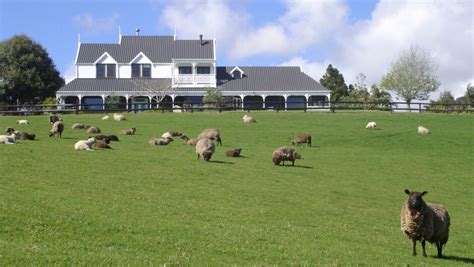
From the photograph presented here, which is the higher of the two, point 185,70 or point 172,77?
point 185,70

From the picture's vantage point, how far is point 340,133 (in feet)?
150

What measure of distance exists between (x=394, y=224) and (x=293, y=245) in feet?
20.6

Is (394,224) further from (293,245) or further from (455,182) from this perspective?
(455,182)

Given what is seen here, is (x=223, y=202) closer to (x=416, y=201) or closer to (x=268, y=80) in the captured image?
(x=416, y=201)

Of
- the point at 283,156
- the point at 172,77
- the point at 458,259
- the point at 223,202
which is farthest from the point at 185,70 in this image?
the point at 458,259

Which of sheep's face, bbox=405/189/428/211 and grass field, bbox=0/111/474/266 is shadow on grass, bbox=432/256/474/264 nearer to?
grass field, bbox=0/111/474/266

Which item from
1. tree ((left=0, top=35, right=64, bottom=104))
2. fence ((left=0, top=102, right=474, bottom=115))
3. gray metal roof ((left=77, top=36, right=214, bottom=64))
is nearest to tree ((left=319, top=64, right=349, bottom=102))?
gray metal roof ((left=77, top=36, right=214, bottom=64))

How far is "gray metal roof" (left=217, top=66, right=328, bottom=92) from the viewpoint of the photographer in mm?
82625

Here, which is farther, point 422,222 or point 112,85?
point 112,85

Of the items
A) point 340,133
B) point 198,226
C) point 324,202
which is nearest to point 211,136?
point 340,133

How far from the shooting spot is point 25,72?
83.0 meters

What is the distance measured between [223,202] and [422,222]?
22.1 feet

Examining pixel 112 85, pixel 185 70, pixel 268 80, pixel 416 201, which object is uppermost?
pixel 185 70

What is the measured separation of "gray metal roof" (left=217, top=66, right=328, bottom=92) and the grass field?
41.3 metres
